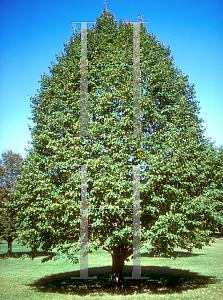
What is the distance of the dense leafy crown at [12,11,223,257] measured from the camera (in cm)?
1256

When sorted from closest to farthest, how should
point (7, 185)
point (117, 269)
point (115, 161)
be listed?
point (115, 161) < point (117, 269) < point (7, 185)

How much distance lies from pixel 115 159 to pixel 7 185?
29.9 metres

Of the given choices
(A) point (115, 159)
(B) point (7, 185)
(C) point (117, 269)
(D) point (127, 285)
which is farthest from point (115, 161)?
(B) point (7, 185)

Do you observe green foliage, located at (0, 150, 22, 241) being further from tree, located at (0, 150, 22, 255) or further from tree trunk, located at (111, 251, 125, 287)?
tree trunk, located at (111, 251, 125, 287)

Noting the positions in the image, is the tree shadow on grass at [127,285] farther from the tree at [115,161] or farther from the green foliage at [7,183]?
the green foliage at [7,183]

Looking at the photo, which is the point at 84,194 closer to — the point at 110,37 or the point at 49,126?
the point at 49,126

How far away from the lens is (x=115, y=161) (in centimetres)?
1338

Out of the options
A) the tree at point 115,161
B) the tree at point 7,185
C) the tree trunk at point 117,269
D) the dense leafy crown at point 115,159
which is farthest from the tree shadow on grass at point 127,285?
the tree at point 7,185

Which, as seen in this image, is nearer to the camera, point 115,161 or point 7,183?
point 115,161

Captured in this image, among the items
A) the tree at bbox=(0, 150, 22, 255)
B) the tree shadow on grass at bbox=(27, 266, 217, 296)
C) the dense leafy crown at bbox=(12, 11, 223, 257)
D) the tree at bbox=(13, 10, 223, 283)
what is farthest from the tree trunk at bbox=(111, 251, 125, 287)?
the tree at bbox=(0, 150, 22, 255)

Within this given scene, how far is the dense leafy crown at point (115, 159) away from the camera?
12562mm

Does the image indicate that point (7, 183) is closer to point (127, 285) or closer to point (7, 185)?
point (7, 185)

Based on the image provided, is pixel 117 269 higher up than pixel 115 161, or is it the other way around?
pixel 115 161

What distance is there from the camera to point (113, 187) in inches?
485
